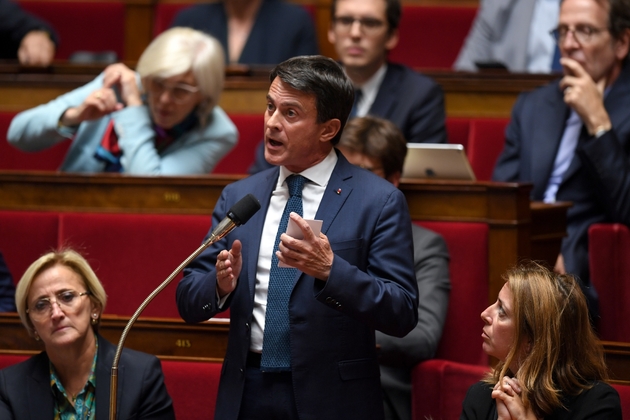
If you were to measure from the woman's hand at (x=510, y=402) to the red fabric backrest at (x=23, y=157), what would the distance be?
1.23 m

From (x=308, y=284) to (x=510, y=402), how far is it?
0.22 metres

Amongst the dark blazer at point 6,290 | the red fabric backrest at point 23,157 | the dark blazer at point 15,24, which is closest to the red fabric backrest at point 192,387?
the dark blazer at point 6,290

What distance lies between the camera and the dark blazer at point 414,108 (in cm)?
152

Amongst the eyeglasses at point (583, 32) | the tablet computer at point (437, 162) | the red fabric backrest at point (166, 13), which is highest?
the red fabric backrest at point (166, 13)

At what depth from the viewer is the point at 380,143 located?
1.20 metres

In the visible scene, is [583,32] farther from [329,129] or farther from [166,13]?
[166,13]

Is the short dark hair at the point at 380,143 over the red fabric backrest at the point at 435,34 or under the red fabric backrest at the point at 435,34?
under

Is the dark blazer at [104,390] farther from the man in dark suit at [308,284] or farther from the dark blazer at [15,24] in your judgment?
the dark blazer at [15,24]

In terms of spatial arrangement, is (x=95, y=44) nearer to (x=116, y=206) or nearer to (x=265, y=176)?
(x=116, y=206)

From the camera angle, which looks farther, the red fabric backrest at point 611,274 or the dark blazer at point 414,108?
the dark blazer at point 414,108

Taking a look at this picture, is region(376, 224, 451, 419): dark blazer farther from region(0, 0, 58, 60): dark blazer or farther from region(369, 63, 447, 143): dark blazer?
region(0, 0, 58, 60): dark blazer

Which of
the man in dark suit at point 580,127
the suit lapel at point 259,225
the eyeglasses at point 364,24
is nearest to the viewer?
the suit lapel at point 259,225

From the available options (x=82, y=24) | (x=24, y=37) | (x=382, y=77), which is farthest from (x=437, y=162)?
(x=82, y=24)

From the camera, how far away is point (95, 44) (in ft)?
7.62
